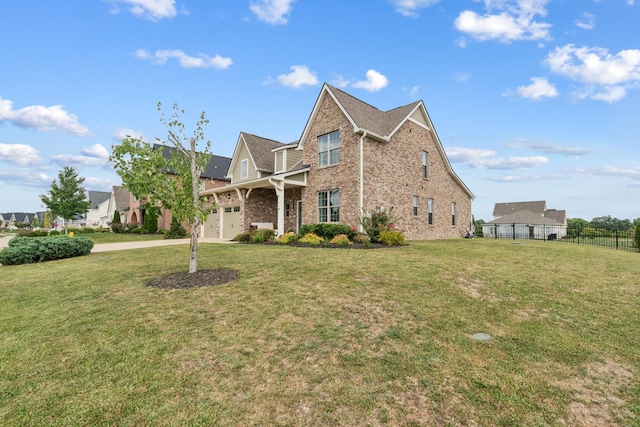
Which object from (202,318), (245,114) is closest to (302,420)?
(202,318)

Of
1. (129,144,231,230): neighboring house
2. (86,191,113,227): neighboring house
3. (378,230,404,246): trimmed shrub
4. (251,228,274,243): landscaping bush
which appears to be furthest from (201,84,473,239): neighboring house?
(86,191,113,227): neighboring house

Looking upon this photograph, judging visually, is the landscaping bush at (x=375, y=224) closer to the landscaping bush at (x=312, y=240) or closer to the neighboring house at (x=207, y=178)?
the landscaping bush at (x=312, y=240)

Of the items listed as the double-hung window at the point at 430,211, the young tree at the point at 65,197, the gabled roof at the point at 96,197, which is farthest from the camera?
the gabled roof at the point at 96,197

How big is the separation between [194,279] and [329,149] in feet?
38.8

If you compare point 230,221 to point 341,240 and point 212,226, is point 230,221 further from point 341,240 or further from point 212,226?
point 341,240

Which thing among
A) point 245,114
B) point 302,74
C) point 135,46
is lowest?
point 245,114

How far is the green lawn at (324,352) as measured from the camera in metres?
2.90

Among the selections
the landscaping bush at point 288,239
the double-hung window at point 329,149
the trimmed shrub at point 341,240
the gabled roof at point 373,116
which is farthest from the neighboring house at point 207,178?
the trimmed shrub at point 341,240

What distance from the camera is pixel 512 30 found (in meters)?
12.3

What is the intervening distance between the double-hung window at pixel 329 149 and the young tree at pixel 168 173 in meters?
9.54

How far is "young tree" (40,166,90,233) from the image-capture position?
2972 cm

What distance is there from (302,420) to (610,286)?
28.9 ft

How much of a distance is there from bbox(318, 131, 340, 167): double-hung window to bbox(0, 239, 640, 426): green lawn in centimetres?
1059

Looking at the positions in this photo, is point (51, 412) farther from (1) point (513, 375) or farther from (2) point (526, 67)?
(2) point (526, 67)
